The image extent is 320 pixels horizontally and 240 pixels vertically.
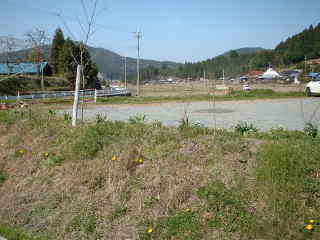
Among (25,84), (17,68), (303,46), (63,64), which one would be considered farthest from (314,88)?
(303,46)

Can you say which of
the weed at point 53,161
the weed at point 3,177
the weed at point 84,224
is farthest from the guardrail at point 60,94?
the weed at point 84,224

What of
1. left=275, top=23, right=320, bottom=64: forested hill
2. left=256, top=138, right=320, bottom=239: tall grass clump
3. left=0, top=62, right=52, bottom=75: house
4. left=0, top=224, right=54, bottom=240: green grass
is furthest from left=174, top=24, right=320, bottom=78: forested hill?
left=0, top=224, right=54, bottom=240: green grass

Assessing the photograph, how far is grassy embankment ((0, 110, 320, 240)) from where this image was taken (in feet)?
11.7

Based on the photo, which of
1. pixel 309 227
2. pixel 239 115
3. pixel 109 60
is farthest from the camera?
pixel 109 60

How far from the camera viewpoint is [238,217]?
3547mm

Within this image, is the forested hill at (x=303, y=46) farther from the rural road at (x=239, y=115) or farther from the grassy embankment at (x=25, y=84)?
the rural road at (x=239, y=115)

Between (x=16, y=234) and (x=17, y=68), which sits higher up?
(x=17, y=68)

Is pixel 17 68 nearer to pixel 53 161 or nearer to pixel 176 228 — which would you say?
pixel 53 161

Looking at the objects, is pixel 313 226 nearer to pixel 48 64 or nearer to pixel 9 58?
pixel 9 58

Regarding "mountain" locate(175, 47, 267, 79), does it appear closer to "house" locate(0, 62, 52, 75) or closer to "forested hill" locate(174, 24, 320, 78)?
"house" locate(0, 62, 52, 75)

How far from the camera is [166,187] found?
4.24 meters

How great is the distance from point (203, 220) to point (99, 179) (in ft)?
6.29

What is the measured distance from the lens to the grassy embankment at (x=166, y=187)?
140 inches

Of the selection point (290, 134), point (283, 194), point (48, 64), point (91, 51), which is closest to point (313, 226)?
point (283, 194)
